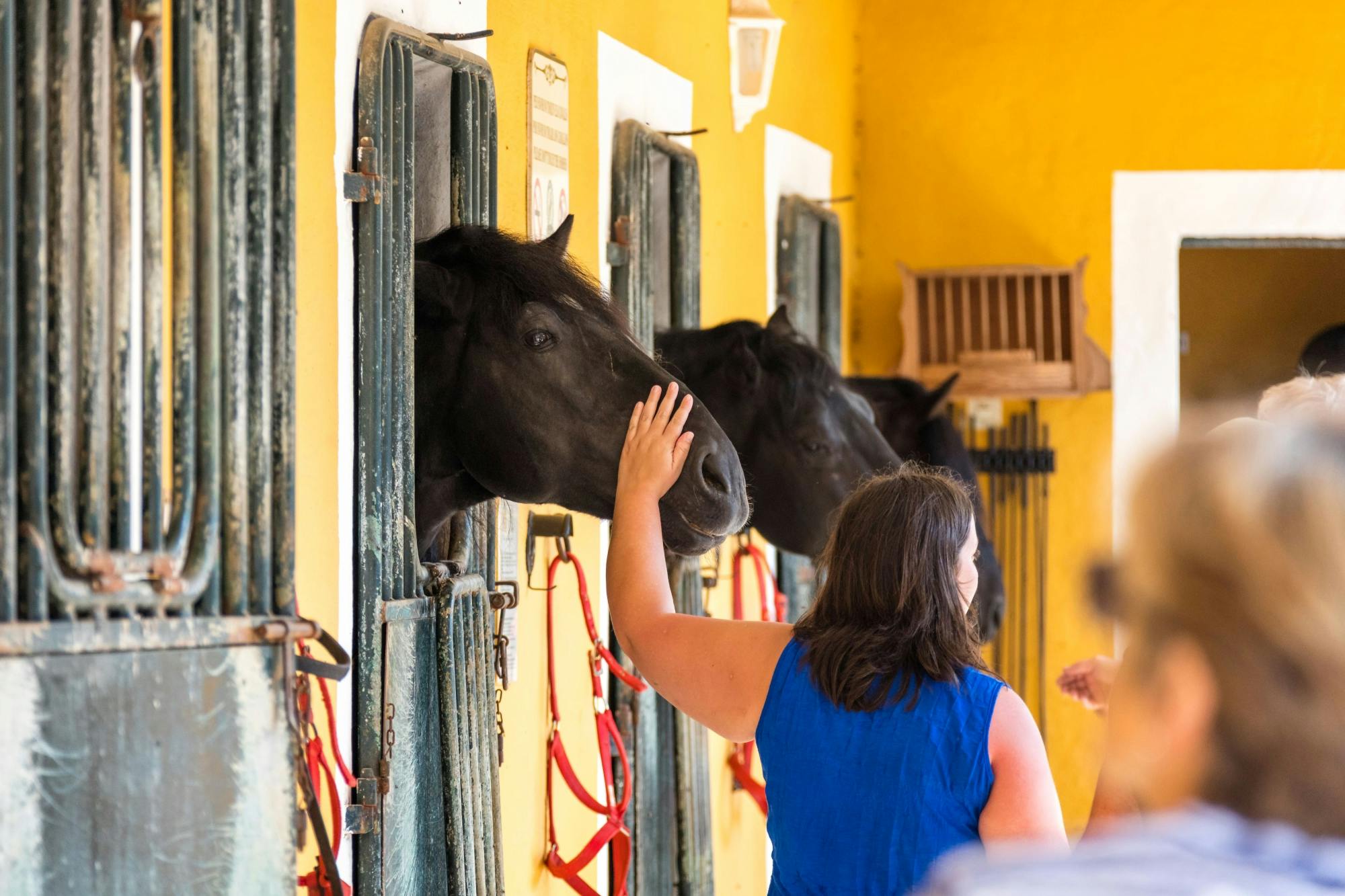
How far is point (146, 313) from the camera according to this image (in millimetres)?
1345

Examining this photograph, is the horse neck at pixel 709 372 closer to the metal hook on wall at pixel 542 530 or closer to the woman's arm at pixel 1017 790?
the metal hook on wall at pixel 542 530

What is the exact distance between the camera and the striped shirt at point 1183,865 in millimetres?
736

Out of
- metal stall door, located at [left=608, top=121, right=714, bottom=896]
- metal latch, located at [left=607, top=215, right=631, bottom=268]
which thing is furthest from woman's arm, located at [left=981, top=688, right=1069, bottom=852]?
metal latch, located at [left=607, top=215, right=631, bottom=268]

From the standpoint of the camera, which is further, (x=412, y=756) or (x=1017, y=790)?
(x=412, y=756)

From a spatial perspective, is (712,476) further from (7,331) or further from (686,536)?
(7,331)

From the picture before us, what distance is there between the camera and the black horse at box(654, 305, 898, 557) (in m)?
3.33

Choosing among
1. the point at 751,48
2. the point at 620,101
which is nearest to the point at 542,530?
the point at 620,101

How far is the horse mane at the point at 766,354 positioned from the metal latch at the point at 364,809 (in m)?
1.48

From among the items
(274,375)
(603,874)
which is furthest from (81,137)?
(603,874)

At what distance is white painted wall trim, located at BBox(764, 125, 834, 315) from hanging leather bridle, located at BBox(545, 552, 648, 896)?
178cm

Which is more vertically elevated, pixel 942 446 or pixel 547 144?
pixel 547 144

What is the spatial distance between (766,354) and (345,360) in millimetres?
1493

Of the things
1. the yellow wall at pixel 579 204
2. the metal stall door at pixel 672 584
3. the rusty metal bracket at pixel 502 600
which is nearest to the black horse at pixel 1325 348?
the yellow wall at pixel 579 204

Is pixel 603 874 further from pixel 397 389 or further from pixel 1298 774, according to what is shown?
pixel 1298 774
